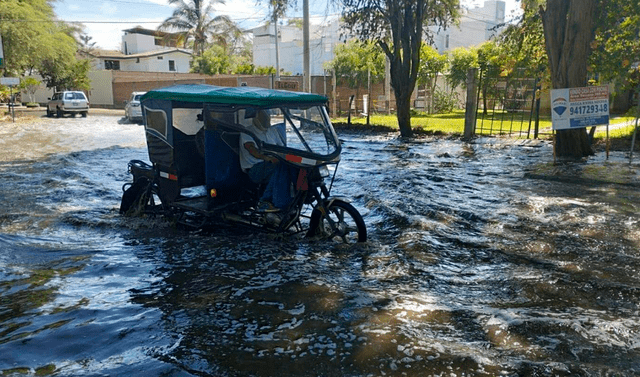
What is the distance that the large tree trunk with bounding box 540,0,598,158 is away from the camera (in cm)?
1477

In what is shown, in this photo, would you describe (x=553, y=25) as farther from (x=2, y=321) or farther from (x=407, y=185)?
(x=2, y=321)

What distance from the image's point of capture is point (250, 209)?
838cm

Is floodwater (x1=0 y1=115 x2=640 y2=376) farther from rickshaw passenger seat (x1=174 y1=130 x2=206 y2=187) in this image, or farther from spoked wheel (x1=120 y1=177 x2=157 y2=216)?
rickshaw passenger seat (x1=174 y1=130 x2=206 y2=187)

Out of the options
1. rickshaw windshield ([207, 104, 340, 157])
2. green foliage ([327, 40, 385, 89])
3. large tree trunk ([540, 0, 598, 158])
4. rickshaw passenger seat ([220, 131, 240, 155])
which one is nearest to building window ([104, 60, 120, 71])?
green foliage ([327, 40, 385, 89])

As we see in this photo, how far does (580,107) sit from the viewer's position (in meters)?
14.3

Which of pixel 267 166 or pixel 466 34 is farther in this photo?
pixel 466 34

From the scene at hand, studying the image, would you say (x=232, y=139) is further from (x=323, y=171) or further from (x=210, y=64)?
(x=210, y=64)

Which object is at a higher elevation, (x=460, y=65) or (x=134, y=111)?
(x=460, y=65)

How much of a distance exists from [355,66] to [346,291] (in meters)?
35.0

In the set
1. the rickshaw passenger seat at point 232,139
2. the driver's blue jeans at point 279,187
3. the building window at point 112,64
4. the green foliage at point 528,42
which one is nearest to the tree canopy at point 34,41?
the building window at point 112,64

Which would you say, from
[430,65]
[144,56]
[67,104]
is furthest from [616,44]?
[144,56]

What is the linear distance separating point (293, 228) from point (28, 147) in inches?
634

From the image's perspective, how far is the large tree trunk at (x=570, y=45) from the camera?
48.5ft

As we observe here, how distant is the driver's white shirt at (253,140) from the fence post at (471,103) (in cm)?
1545
